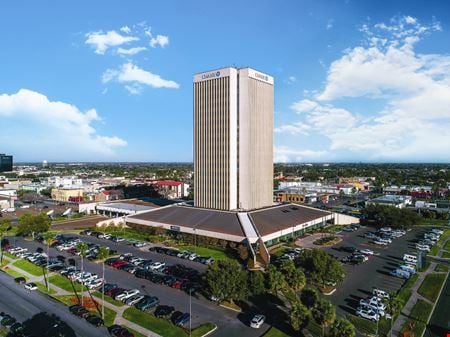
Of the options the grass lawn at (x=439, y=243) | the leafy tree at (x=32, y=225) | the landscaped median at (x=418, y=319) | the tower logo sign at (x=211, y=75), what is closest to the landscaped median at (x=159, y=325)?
the landscaped median at (x=418, y=319)

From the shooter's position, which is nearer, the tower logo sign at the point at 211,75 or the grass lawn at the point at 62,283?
the grass lawn at the point at 62,283

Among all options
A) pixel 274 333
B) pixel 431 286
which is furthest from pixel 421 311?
pixel 274 333

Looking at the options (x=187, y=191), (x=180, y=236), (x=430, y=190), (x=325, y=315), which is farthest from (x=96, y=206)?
(x=430, y=190)

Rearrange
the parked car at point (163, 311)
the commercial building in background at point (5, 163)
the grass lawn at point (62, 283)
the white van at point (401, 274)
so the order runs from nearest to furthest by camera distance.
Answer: the parked car at point (163, 311)
the grass lawn at point (62, 283)
the white van at point (401, 274)
the commercial building in background at point (5, 163)

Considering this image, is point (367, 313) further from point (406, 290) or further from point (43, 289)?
point (43, 289)

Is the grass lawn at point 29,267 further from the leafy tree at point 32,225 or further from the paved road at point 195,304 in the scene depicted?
the leafy tree at point 32,225

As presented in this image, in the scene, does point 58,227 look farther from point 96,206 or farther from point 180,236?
point 180,236
